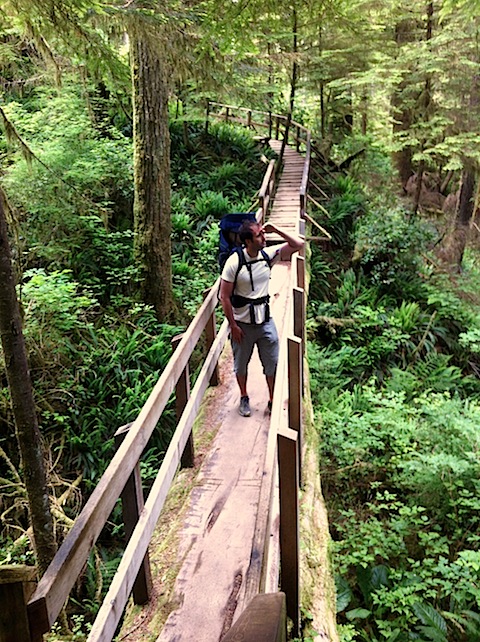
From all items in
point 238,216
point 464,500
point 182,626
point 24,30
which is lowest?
point 464,500

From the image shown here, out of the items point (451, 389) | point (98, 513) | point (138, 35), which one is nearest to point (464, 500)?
point (451, 389)

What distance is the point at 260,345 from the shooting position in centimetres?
501

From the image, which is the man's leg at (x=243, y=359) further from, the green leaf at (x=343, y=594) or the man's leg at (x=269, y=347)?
the green leaf at (x=343, y=594)

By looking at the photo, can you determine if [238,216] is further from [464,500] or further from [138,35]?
[464,500]

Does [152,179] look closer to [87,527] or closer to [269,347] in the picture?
[269,347]

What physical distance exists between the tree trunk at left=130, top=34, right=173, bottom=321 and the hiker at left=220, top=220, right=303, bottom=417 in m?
4.15

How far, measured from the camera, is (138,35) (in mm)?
5656

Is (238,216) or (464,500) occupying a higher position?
(238,216)

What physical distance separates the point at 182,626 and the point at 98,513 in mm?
1140

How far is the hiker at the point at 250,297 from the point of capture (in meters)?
4.59

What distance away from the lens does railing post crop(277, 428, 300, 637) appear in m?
2.80

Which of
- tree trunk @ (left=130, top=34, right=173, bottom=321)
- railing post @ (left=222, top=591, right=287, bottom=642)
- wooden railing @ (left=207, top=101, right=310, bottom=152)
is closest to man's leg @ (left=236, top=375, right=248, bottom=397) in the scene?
railing post @ (left=222, top=591, right=287, bottom=642)

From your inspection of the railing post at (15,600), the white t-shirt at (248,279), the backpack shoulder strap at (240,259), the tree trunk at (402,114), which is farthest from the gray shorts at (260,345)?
the tree trunk at (402,114)

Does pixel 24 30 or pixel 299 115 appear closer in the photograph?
pixel 24 30
